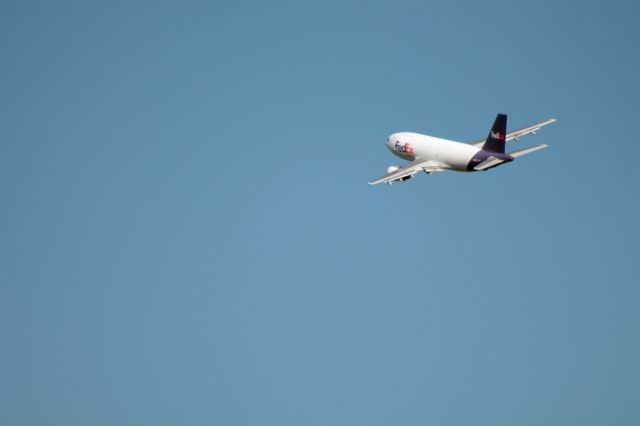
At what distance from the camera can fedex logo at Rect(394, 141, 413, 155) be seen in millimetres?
158137

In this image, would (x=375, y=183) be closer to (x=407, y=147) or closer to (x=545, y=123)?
(x=407, y=147)

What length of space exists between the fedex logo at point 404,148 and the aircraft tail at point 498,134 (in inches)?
715

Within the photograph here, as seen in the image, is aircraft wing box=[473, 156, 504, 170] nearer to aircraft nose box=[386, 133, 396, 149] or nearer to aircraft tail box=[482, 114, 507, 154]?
aircraft tail box=[482, 114, 507, 154]

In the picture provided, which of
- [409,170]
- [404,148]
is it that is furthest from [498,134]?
[404,148]

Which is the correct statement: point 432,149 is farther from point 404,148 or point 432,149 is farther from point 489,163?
point 489,163

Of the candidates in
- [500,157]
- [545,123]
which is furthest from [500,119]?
[545,123]

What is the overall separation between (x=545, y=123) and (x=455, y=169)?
1920 cm


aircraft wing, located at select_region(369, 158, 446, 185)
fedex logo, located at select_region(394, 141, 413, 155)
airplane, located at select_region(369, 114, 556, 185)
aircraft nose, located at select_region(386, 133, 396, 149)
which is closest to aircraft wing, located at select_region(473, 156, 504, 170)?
airplane, located at select_region(369, 114, 556, 185)

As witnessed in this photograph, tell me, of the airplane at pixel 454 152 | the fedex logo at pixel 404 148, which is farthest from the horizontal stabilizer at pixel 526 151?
the fedex logo at pixel 404 148

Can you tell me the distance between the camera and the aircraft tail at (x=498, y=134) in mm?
142625

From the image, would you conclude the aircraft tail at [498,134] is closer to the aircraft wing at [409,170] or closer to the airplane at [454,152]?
Result: the airplane at [454,152]

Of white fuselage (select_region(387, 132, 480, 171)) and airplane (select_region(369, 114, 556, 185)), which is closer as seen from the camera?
airplane (select_region(369, 114, 556, 185))

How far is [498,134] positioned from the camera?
143 m

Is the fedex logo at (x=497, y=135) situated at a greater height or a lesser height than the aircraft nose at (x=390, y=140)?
lesser
